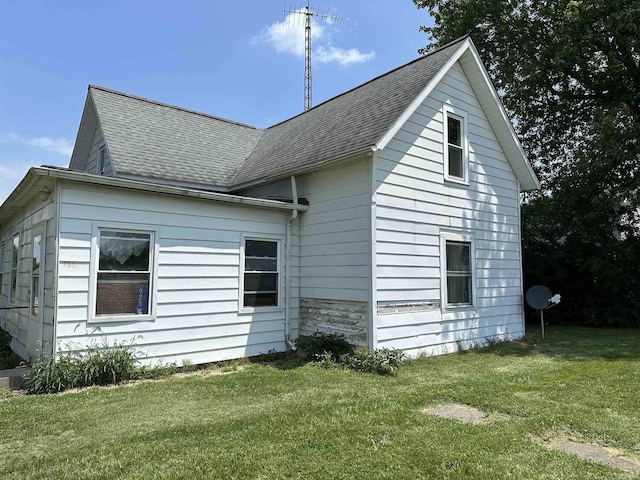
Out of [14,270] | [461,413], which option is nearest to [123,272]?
[14,270]

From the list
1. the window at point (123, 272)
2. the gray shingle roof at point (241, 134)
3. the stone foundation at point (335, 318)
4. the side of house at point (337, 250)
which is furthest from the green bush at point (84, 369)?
the gray shingle roof at point (241, 134)

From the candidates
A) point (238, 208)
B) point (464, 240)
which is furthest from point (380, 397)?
point (464, 240)

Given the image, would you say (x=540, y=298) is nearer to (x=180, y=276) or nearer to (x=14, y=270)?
(x=180, y=276)

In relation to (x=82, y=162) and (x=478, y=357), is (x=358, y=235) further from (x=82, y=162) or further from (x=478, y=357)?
(x=82, y=162)

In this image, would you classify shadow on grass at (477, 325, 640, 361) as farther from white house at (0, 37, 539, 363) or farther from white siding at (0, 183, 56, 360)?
white siding at (0, 183, 56, 360)

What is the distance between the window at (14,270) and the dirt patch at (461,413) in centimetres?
838

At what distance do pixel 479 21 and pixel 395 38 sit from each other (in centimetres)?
609

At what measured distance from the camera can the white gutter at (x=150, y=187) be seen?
5980 millimetres

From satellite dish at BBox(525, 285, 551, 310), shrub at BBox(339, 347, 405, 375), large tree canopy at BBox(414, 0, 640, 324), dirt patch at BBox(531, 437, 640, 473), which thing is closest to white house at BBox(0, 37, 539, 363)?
shrub at BBox(339, 347, 405, 375)

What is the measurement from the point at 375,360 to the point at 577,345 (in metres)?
5.57

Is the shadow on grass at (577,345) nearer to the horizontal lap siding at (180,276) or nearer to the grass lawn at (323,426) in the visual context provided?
the grass lawn at (323,426)

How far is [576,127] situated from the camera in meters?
16.8

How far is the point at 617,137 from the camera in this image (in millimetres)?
12633

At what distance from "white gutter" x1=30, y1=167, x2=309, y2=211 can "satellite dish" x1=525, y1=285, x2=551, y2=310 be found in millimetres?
6407
